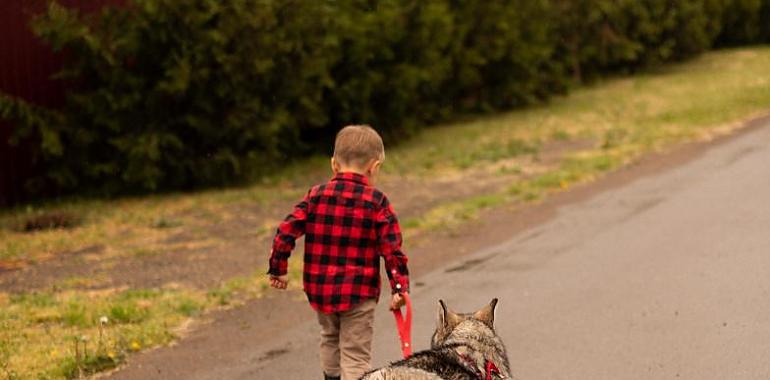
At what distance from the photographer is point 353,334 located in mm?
4930

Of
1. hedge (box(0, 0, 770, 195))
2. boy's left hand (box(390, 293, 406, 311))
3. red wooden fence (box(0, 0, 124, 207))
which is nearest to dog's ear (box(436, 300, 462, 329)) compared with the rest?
boy's left hand (box(390, 293, 406, 311))

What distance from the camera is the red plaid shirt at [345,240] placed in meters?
4.77

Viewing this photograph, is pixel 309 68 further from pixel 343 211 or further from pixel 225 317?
pixel 343 211

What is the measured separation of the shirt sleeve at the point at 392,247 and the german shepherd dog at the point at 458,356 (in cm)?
27

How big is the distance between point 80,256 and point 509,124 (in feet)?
35.0

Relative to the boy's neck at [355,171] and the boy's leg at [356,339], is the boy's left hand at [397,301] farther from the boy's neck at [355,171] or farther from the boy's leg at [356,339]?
the boy's neck at [355,171]

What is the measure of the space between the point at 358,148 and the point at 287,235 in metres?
0.51

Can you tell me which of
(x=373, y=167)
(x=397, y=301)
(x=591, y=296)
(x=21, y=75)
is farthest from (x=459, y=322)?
(x=21, y=75)

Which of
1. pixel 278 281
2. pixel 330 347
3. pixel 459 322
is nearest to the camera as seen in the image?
pixel 459 322

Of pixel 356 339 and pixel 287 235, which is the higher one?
pixel 287 235

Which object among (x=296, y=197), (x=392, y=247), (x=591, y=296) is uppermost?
(x=392, y=247)

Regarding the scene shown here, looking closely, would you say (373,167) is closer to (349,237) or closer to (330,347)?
(349,237)

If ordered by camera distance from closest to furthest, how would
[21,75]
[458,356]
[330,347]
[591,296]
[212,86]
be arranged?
[458,356] < [330,347] < [591,296] < [21,75] < [212,86]

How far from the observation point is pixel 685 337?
21.0 ft
